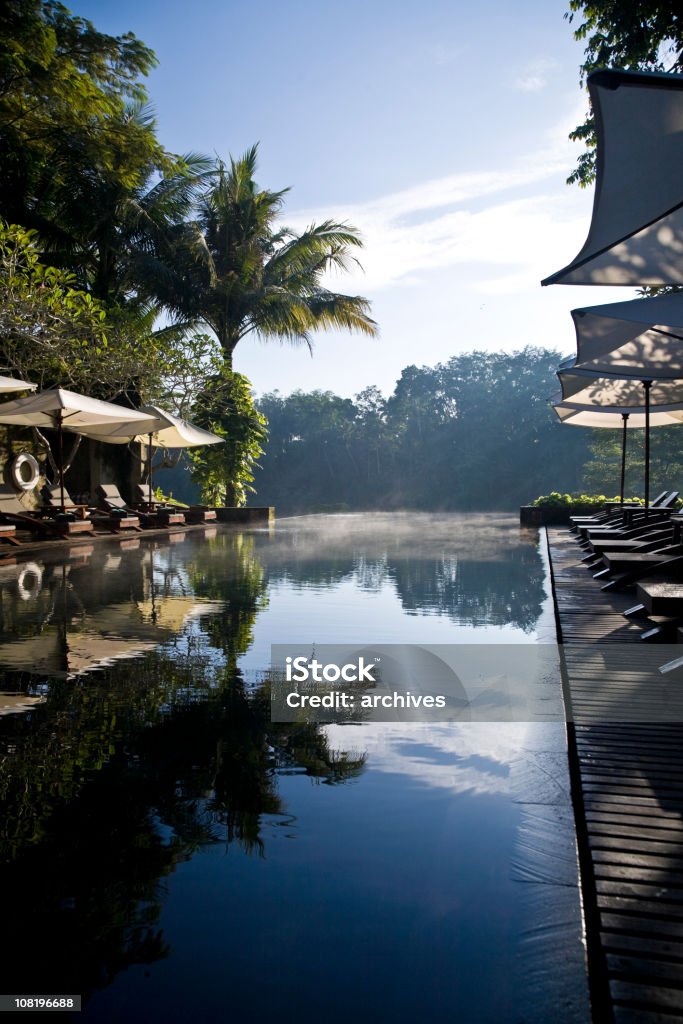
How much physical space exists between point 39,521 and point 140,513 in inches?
143

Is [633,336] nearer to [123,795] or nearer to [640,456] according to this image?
[123,795]

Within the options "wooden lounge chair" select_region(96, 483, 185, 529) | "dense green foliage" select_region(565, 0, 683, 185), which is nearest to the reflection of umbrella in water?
"dense green foliage" select_region(565, 0, 683, 185)

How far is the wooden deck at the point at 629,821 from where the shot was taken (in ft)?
5.75

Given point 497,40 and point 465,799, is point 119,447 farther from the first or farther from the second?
point 465,799

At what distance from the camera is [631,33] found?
11781 millimetres

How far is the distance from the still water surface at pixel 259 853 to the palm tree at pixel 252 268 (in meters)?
17.1

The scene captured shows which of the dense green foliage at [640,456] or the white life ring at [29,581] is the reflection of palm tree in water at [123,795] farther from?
the dense green foliage at [640,456]

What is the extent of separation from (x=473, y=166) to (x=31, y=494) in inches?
439

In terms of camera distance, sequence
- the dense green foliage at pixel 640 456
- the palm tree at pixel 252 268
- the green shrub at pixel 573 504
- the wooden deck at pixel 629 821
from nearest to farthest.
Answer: the wooden deck at pixel 629 821 < the green shrub at pixel 573 504 < the palm tree at pixel 252 268 < the dense green foliage at pixel 640 456

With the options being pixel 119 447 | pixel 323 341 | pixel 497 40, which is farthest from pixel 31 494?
pixel 497 40

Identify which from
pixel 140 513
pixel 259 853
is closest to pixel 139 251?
pixel 140 513

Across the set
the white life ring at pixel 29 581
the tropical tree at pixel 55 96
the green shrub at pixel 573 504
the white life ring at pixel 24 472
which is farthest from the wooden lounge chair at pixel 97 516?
the green shrub at pixel 573 504

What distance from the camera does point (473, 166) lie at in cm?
1377

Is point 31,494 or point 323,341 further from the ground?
point 323,341
